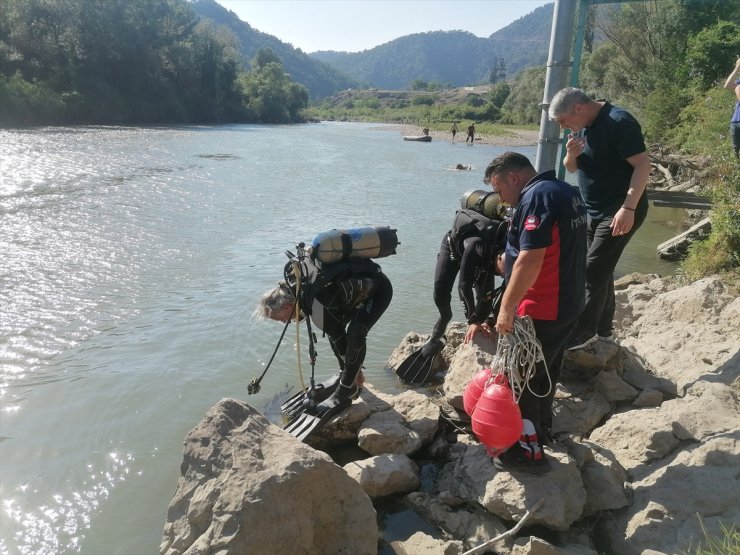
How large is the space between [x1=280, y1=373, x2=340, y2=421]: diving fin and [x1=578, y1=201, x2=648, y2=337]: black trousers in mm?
1967

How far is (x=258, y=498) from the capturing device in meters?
2.53

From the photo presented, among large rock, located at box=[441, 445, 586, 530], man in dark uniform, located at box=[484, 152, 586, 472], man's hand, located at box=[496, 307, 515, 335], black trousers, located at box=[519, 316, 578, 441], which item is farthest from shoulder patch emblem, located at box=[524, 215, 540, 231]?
large rock, located at box=[441, 445, 586, 530]

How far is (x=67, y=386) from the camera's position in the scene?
503 centimetres

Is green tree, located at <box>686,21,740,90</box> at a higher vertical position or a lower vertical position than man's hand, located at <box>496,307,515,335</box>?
higher

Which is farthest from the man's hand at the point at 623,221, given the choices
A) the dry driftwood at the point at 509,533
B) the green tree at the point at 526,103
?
the green tree at the point at 526,103

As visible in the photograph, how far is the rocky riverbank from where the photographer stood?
265 cm

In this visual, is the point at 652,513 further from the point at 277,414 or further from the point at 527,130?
the point at 527,130

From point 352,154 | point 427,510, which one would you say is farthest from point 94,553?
point 352,154

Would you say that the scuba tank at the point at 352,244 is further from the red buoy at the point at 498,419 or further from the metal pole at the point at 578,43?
the metal pole at the point at 578,43

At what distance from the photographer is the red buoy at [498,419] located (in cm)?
305

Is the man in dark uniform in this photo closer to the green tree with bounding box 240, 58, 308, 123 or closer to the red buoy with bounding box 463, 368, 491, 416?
the red buoy with bounding box 463, 368, 491, 416

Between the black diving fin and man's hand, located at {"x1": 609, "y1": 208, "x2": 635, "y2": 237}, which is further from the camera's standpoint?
the black diving fin

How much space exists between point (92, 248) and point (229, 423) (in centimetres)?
773

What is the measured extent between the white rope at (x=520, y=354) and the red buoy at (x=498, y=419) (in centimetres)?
11
